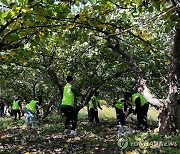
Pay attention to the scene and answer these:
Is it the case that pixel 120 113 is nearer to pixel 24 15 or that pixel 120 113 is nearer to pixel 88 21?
pixel 88 21

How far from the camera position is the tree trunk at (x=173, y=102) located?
9.28 metres

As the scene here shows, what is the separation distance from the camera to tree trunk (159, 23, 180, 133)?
9.28 meters

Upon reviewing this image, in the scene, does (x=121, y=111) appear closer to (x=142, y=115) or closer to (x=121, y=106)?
(x=121, y=106)

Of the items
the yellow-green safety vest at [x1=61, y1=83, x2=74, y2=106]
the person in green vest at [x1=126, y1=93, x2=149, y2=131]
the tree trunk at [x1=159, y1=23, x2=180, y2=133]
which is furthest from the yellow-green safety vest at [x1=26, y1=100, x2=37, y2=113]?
the tree trunk at [x1=159, y1=23, x2=180, y2=133]

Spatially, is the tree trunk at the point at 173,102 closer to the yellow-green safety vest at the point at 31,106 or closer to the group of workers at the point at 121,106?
the group of workers at the point at 121,106

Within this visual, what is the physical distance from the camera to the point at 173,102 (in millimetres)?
9594

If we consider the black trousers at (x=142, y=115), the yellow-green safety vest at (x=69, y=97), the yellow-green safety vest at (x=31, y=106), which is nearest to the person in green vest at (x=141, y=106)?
the black trousers at (x=142, y=115)

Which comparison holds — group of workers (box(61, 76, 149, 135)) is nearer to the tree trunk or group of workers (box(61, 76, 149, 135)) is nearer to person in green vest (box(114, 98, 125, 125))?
person in green vest (box(114, 98, 125, 125))

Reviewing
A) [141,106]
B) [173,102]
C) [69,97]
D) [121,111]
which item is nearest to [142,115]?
[141,106]

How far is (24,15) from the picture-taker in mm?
4828

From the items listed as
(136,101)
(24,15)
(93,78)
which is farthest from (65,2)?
(93,78)

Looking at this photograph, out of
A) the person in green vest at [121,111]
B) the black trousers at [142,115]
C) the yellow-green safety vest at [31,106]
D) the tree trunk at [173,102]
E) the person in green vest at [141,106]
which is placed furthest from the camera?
the yellow-green safety vest at [31,106]

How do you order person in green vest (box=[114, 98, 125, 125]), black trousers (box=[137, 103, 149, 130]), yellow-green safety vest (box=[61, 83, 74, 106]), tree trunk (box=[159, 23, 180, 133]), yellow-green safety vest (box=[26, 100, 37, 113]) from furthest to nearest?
yellow-green safety vest (box=[26, 100, 37, 113]) → person in green vest (box=[114, 98, 125, 125]) → black trousers (box=[137, 103, 149, 130]) → yellow-green safety vest (box=[61, 83, 74, 106]) → tree trunk (box=[159, 23, 180, 133])

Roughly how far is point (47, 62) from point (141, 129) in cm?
673
